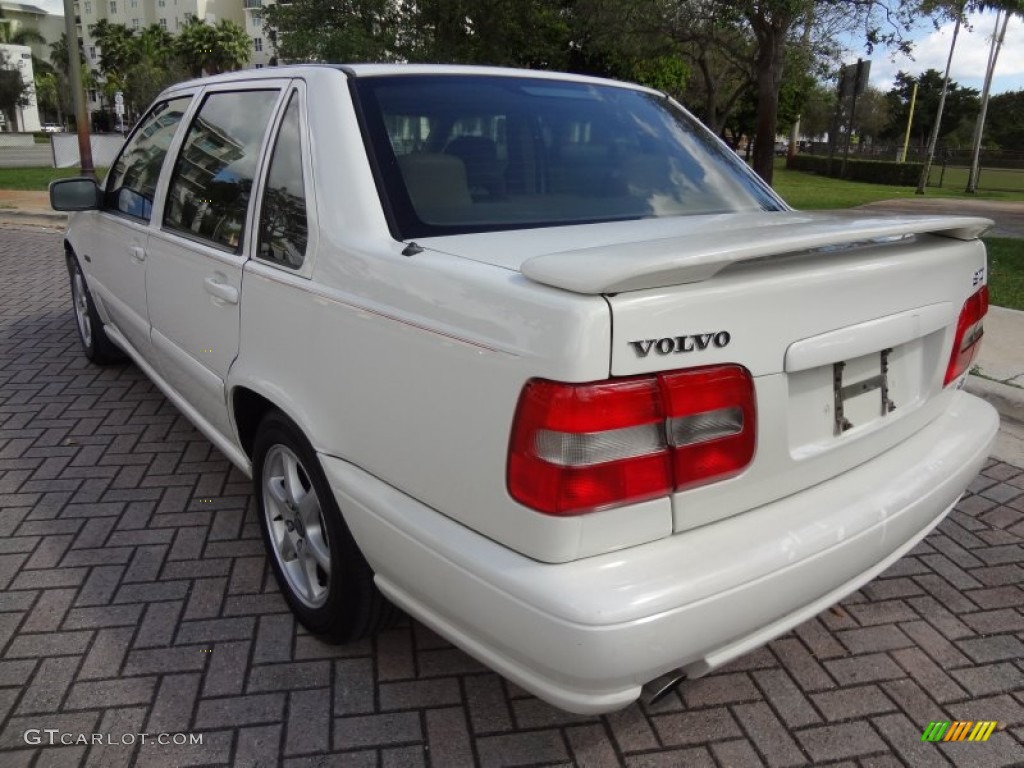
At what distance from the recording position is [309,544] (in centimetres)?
257

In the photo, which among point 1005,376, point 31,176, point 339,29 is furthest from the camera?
point 31,176

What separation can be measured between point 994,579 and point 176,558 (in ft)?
10.4

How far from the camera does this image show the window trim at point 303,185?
2.32m

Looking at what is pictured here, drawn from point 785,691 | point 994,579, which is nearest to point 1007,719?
point 785,691

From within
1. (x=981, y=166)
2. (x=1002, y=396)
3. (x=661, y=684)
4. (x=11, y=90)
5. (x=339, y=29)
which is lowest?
(x=1002, y=396)

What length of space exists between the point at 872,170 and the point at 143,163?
36.2m

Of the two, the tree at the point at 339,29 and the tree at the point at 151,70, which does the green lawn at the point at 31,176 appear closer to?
the tree at the point at 339,29

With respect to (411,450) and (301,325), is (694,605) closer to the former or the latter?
(411,450)

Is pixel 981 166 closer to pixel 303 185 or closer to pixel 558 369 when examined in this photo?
pixel 303 185

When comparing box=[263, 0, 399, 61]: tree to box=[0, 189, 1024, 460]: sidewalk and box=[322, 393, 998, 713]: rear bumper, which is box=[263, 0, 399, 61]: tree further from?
box=[322, 393, 998, 713]: rear bumper

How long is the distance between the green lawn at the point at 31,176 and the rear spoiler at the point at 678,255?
67.0 ft

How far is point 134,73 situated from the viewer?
6297 cm

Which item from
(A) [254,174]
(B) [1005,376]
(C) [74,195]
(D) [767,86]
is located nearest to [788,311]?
(A) [254,174]

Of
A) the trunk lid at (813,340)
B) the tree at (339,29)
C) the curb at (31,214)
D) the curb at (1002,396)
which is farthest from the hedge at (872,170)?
the trunk lid at (813,340)
